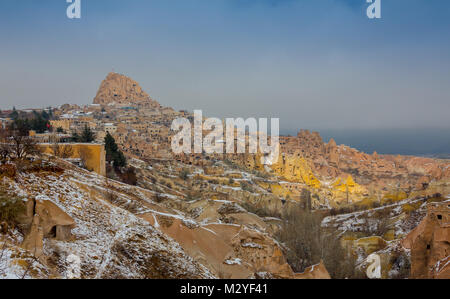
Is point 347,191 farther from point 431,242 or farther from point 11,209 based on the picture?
point 11,209

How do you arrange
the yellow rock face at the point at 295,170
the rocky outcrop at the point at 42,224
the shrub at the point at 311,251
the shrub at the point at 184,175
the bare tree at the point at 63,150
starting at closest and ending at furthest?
the rocky outcrop at the point at 42,224, the shrub at the point at 311,251, the bare tree at the point at 63,150, the shrub at the point at 184,175, the yellow rock face at the point at 295,170

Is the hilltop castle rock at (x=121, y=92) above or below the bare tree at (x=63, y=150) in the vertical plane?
above

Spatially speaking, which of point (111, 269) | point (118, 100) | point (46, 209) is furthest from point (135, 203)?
point (118, 100)

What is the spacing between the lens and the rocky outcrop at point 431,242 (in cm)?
1335

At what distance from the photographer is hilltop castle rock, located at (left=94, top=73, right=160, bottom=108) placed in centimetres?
12568

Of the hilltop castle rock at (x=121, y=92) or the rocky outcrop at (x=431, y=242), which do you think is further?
the hilltop castle rock at (x=121, y=92)

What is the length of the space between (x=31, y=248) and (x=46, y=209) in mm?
1132

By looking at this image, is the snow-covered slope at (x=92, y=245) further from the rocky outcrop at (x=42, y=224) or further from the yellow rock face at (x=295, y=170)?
the yellow rock face at (x=295, y=170)

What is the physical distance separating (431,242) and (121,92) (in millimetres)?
129420

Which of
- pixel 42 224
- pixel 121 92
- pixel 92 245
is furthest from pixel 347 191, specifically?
pixel 121 92

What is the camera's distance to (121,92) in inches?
5128

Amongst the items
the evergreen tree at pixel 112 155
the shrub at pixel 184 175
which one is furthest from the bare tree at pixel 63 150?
the shrub at pixel 184 175

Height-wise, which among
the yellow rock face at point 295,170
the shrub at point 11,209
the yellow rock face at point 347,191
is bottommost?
the yellow rock face at point 347,191

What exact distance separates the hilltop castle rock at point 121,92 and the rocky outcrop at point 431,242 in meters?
116
